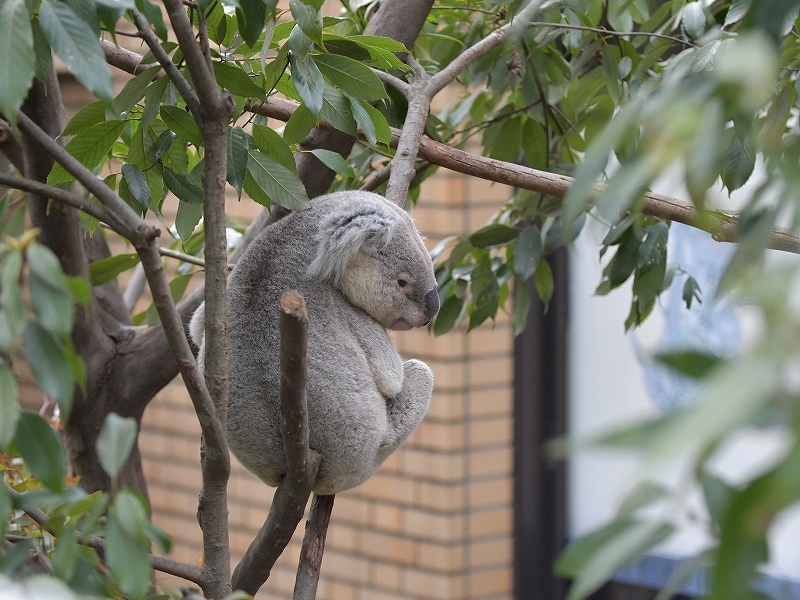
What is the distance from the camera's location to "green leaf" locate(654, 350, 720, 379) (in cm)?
36

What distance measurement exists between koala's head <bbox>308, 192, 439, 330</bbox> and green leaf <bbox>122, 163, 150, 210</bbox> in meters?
0.32

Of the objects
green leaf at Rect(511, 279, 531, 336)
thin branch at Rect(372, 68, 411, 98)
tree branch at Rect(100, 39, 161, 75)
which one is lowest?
green leaf at Rect(511, 279, 531, 336)

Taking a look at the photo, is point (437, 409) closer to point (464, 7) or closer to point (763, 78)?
point (464, 7)

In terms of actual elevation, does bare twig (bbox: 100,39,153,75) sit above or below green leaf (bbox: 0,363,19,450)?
above

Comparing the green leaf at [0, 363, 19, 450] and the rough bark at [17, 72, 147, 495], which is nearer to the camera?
the green leaf at [0, 363, 19, 450]

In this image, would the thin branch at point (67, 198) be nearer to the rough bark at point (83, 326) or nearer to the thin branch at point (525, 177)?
the thin branch at point (525, 177)

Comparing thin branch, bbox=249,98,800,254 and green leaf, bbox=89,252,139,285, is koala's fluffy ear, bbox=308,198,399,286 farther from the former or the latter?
green leaf, bbox=89,252,139,285

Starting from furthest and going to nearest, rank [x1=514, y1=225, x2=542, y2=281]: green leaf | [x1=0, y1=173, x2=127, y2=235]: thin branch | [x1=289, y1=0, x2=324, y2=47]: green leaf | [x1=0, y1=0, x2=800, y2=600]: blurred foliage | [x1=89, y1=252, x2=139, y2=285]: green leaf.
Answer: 1. [x1=89, y1=252, x2=139, y2=285]: green leaf
2. [x1=514, y1=225, x2=542, y2=281]: green leaf
3. [x1=289, y1=0, x2=324, y2=47]: green leaf
4. [x1=0, y1=173, x2=127, y2=235]: thin branch
5. [x1=0, y1=0, x2=800, y2=600]: blurred foliage

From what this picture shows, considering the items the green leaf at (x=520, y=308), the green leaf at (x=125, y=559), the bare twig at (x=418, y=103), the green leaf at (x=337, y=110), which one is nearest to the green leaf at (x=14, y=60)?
the green leaf at (x=125, y=559)

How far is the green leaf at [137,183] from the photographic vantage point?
3.59ft

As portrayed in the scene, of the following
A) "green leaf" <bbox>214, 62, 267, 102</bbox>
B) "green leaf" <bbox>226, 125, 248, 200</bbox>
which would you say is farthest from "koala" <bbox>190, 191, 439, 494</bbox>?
"green leaf" <bbox>214, 62, 267, 102</bbox>

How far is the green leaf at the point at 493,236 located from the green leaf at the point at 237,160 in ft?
1.94

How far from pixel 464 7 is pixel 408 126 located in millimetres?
523

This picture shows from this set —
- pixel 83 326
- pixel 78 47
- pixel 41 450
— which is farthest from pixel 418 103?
pixel 41 450
